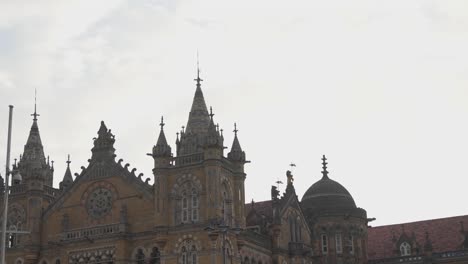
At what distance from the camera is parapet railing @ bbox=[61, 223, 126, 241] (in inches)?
2724

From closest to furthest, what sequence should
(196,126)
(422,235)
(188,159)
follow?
1. (188,159)
2. (196,126)
3. (422,235)

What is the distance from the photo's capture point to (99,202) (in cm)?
7194

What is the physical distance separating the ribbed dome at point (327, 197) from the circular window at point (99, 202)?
22.5 m

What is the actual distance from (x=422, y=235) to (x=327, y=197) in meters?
11.6

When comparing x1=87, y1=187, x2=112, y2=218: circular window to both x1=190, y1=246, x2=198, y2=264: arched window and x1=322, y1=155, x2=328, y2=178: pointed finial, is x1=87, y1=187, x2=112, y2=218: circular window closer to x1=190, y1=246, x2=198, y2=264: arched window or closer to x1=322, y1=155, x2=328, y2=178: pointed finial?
x1=190, y1=246, x2=198, y2=264: arched window

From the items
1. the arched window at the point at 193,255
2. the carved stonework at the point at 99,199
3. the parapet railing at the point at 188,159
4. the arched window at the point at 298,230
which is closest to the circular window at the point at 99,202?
the carved stonework at the point at 99,199

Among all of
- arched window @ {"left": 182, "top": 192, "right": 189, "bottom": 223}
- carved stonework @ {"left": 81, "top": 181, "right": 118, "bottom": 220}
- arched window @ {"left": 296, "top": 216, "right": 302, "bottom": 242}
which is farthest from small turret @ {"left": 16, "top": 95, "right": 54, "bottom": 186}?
arched window @ {"left": 296, "top": 216, "right": 302, "bottom": 242}

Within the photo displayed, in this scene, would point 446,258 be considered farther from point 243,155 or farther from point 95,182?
point 95,182

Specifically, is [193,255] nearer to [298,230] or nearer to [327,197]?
[298,230]

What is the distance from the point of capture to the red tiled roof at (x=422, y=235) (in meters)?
85.5

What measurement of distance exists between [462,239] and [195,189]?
105ft

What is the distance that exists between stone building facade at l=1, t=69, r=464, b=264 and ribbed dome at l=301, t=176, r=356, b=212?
2782 millimetres

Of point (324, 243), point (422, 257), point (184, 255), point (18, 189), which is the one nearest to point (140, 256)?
point (184, 255)

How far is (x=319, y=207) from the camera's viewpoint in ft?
279
